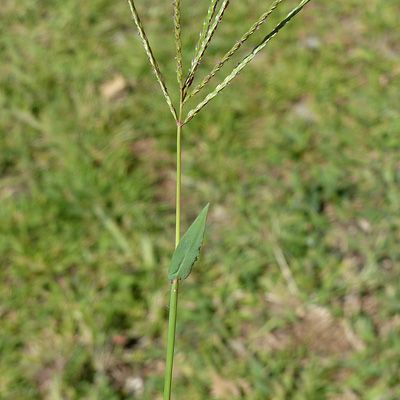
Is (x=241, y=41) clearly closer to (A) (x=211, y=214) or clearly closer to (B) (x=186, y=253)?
(B) (x=186, y=253)

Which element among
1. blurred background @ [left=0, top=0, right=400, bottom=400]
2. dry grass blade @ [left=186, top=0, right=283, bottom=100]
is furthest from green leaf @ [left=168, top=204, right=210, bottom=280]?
blurred background @ [left=0, top=0, right=400, bottom=400]

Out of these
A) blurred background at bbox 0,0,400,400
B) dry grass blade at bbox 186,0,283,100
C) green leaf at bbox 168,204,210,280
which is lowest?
blurred background at bbox 0,0,400,400

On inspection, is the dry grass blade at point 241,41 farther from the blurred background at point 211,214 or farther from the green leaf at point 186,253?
the blurred background at point 211,214

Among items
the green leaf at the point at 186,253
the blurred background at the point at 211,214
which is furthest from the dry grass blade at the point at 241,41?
the blurred background at the point at 211,214

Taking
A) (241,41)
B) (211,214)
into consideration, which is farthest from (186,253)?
(211,214)

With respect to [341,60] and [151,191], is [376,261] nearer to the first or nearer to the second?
[151,191]

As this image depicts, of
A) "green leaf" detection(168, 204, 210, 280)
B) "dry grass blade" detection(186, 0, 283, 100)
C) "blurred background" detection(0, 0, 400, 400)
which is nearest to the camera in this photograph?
"dry grass blade" detection(186, 0, 283, 100)

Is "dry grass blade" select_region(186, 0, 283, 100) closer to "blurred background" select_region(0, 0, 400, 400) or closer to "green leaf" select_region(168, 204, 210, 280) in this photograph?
"green leaf" select_region(168, 204, 210, 280)
